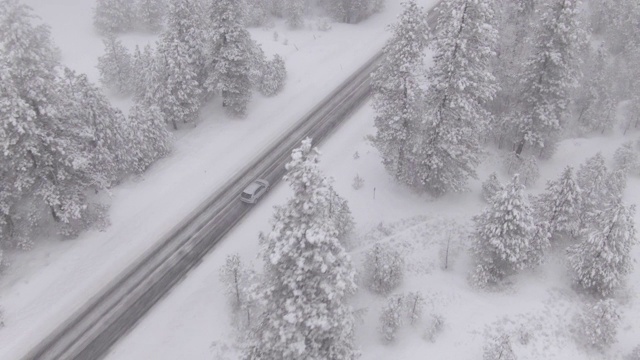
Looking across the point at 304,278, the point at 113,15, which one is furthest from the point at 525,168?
the point at 113,15

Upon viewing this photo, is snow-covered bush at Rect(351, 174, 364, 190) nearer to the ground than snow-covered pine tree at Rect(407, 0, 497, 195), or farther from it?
nearer to the ground

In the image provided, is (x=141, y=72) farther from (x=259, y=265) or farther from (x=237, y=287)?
(x=237, y=287)

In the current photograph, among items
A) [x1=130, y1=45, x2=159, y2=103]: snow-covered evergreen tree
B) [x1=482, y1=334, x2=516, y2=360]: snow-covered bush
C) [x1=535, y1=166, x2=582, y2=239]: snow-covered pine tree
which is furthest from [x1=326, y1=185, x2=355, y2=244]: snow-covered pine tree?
[x1=130, y1=45, x2=159, y2=103]: snow-covered evergreen tree

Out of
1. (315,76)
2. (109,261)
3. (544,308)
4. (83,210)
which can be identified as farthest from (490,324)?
(315,76)

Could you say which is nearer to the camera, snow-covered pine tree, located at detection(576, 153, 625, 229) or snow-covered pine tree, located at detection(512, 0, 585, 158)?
snow-covered pine tree, located at detection(576, 153, 625, 229)

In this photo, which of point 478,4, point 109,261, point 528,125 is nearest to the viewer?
point 478,4

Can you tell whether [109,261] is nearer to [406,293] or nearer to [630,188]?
[406,293]

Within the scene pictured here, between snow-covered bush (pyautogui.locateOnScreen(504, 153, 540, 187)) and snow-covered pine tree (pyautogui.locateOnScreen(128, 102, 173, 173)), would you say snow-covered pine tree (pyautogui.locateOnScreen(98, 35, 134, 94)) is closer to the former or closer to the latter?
snow-covered pine tree (pyautogui.locateOnScreen(128, 102, 173, 173))
